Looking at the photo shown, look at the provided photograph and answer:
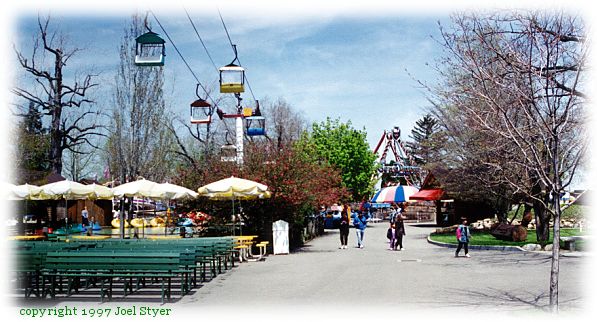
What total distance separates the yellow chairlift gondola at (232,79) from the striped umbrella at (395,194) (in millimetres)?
37218

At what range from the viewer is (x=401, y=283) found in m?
14.0

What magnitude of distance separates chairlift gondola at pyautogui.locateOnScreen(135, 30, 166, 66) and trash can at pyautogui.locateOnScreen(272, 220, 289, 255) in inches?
391

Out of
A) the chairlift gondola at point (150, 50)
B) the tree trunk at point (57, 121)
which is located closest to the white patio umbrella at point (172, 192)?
the chairlift gondola at point (150, 50)

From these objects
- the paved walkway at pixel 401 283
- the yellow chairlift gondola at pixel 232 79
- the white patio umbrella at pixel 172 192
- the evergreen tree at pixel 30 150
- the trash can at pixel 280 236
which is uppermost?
the yellow chairlift gondola at pixel 232 79

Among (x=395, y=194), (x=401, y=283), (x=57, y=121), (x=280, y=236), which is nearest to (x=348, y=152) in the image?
(x=395, y=194)

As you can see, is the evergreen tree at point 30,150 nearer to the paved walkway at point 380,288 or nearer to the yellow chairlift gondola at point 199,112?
the yellow chairlift gondola at point 199,112

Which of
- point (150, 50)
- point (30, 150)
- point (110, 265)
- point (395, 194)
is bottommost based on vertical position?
point (110, 265)

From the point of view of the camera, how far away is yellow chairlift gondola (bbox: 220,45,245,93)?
21188 mm

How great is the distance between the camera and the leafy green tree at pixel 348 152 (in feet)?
169

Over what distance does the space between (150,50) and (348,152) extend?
38.2 metres

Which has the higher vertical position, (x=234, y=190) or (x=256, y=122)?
(x=256, y=122)

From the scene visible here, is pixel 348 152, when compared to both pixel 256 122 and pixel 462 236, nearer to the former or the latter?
pixel 256 122

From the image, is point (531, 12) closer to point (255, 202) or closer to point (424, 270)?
point (424, 270)

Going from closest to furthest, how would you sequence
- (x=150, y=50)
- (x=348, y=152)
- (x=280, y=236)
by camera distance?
(x=150, y=50) → (x=280, y=236) → (x=348, y=152)
